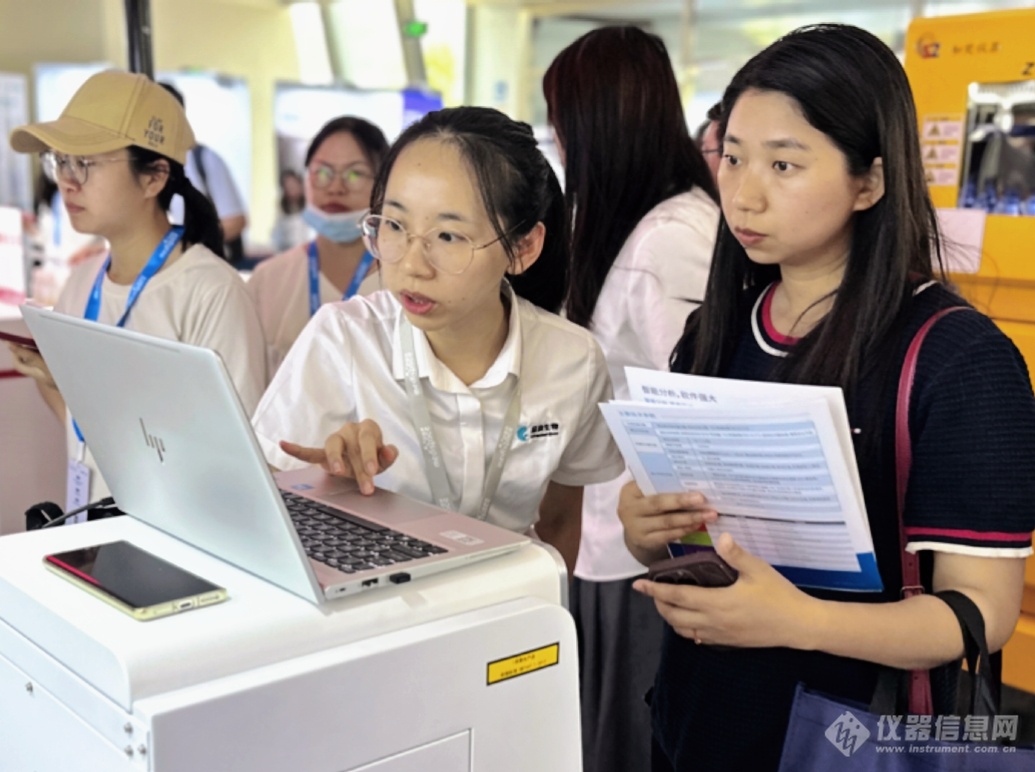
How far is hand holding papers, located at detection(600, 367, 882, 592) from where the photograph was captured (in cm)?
98

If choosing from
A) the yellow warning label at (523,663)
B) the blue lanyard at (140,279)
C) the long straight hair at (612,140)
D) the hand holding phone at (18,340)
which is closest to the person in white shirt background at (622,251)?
the long straight hair at (612,140)

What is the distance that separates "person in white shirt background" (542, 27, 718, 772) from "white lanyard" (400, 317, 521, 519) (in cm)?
69

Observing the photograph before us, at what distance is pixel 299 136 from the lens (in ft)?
23.0

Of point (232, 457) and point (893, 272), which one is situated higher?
point (893, 272)

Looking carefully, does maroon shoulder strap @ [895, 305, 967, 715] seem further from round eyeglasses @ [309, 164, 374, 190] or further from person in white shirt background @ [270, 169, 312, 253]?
person in white shirt background @ [270, 169, 312, 253]

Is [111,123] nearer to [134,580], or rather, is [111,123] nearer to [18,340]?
[18,340]

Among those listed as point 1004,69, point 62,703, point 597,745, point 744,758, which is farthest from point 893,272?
point 1004,69

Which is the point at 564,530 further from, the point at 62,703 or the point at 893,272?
the point at 62,703

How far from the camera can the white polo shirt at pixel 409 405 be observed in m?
1.36

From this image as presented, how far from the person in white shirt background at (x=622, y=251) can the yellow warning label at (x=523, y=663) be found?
3.65 feet

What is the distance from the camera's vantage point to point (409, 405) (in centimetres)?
136

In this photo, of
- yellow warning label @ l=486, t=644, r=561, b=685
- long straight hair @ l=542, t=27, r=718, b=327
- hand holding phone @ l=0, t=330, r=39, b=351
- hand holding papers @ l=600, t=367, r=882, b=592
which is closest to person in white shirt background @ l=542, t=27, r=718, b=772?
long straight hair @ l=542, t=27, r=718, b=327

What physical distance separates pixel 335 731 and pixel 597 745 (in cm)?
141

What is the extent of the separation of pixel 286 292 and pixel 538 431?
162 centimetres
